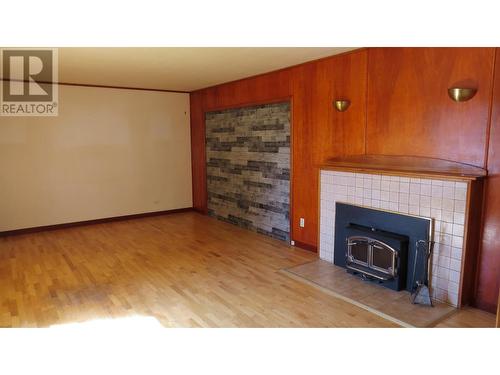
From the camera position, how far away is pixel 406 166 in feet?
10.8

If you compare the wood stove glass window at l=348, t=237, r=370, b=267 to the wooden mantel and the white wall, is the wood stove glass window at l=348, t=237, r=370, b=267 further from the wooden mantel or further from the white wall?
the white wall

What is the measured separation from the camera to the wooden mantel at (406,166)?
2.84 meters

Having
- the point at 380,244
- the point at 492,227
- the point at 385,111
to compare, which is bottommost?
the point at 380,244

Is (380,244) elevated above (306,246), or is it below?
above

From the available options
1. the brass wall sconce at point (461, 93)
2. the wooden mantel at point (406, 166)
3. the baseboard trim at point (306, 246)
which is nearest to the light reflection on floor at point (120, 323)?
the baseboard trim at point (306, 246)

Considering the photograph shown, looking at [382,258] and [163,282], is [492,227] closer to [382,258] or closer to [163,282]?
[382,258]

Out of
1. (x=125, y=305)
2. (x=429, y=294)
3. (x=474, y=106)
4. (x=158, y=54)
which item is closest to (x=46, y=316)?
(x=125, y=305)

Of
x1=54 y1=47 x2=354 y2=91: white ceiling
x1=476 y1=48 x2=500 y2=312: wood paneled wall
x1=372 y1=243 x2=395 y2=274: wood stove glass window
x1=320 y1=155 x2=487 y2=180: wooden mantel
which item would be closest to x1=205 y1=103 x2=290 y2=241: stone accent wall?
x1=54 y1=47 x2=354 y2=91: white ceiling

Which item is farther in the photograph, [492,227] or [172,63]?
[172,63]

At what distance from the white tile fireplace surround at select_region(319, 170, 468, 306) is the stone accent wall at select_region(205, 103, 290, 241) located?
4.17 feet

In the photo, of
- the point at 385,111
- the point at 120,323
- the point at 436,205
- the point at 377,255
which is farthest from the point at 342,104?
the point at 120,323

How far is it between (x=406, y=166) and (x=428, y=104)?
0.56m
